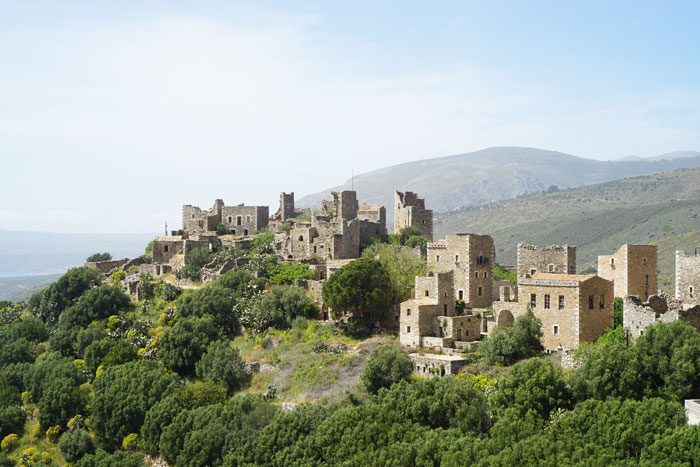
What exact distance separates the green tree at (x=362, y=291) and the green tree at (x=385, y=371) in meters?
7.62

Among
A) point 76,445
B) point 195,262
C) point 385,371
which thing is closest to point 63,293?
point 195,262

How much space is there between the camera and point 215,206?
278 ft

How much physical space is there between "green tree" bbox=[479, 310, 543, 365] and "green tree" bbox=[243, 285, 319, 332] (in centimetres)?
1508

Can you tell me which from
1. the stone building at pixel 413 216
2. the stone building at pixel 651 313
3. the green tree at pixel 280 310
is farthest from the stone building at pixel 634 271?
the stone building at pixel 413 216

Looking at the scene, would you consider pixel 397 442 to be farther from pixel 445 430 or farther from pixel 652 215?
pixel 652 215

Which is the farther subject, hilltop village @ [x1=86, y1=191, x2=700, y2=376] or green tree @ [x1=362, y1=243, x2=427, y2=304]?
green tree @ [x1=362, y1=243, x2=427, y2=304]

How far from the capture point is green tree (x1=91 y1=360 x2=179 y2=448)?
5309 centimetres

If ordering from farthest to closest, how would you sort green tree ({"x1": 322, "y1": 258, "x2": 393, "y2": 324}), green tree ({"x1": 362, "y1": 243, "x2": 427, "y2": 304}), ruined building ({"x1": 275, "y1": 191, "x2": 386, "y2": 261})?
ruined building ({"x1": 275, "y1": 191, "x2": 386, "y2": 261}), green tree ({"x1": 362, "y1": 243, "x2": 427, "y2": 304}), green tree ({"x1": 322, "y1": 258, "x2": 393, "y2": 324})

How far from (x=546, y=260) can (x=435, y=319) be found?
8.16m

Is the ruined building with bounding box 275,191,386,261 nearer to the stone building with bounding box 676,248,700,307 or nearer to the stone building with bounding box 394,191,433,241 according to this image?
the stone building with bounding box 394,191,433,241

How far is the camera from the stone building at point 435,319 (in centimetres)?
5131

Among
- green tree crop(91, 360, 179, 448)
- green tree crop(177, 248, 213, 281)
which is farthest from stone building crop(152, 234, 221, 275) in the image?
green tree crop(91, 360, 179, 448)

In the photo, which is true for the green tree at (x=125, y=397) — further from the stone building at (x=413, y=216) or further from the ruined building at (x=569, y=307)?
the stone building at (x=413, y=216)

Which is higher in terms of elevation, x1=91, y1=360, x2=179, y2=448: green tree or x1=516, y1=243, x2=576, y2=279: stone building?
x1=516, y1=243, x2=576, y2=279: stone building
